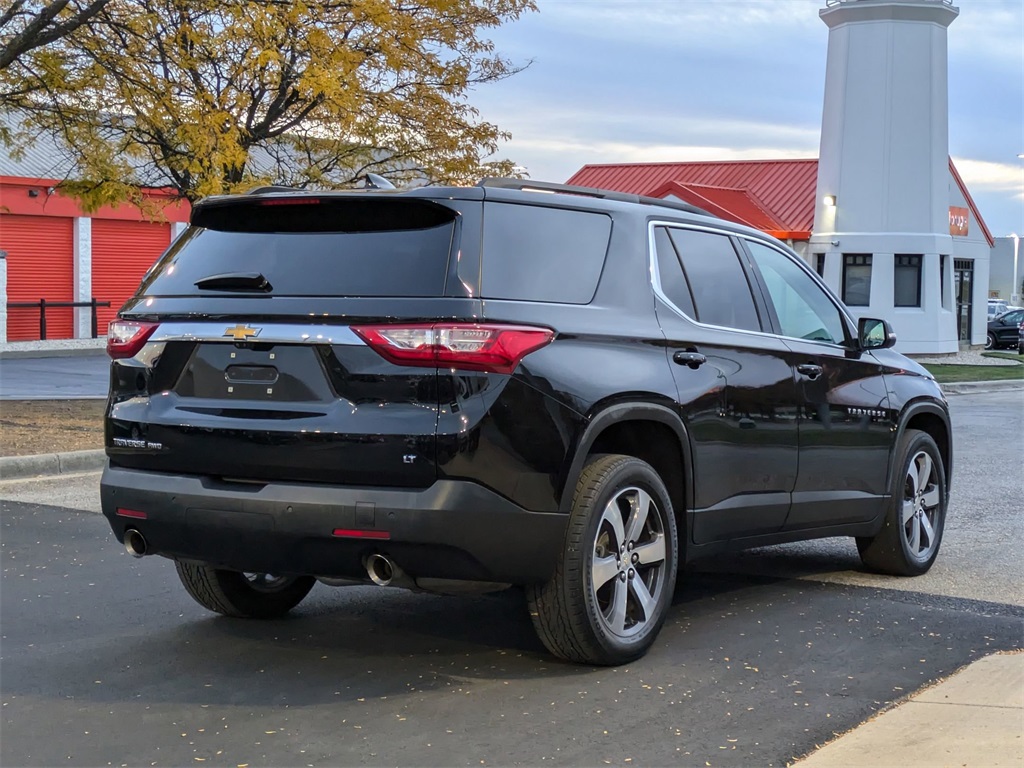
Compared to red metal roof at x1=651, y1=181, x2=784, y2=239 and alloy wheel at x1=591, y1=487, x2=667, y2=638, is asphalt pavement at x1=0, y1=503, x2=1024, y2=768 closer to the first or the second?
alloy wheel at x1=591, y1=487, x2=667, y2=638

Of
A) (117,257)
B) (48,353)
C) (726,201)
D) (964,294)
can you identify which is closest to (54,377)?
(48,353)

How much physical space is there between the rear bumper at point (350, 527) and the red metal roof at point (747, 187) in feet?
112

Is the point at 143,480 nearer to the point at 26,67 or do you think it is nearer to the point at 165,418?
the point at 165,418

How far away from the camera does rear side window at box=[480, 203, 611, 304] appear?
16.4 feet

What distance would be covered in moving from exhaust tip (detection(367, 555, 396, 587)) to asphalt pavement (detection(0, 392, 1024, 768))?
44 centimetres

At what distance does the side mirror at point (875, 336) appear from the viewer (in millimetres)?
7098

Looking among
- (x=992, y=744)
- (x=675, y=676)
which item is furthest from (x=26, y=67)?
(x=992, y=744)

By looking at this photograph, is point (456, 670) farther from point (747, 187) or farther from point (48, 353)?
point (747, 187)

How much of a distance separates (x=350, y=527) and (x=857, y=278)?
33.3 m

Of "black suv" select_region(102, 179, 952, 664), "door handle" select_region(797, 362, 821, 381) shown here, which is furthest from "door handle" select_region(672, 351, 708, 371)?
"door handle" select_region(797, 362, 821, 381)

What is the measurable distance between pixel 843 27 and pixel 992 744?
112 ft

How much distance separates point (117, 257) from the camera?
3828 cm

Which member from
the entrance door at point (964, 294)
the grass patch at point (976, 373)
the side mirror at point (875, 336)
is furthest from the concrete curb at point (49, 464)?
the entrance door at point (964, 294)

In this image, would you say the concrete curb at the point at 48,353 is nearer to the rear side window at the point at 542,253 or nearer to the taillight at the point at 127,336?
the taillight at the point at 127,336
